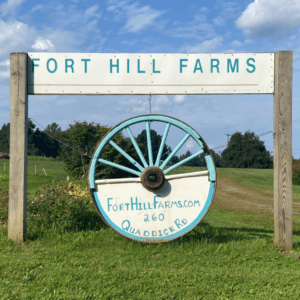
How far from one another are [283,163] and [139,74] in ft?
9.38

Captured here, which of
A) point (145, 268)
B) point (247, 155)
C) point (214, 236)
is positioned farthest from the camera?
point (247, 155)

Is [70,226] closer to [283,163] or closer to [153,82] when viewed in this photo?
[153,82]

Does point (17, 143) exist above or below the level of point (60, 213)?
above

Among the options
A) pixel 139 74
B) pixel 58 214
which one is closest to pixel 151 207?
pixel 58 214

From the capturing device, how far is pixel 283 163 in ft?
17.7

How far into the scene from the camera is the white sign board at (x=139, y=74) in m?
5.47

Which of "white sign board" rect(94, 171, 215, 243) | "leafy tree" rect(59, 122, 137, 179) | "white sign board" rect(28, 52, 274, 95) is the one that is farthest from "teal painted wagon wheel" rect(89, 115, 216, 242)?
"leafy tree" rect(59, 122, 137, 179)

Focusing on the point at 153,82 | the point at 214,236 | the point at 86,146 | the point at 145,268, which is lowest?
the point at 145,268

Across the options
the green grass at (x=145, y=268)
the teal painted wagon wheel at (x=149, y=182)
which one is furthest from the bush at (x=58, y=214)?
the teal painted wagon wheel at (x=149, y=182)

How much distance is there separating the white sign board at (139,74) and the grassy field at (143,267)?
251cm

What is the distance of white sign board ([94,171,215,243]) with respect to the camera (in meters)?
5.05

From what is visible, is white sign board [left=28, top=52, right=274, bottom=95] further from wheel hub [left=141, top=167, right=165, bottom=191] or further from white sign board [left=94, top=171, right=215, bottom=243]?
white sign board [left=94, top=171, right=215, bottom=243]

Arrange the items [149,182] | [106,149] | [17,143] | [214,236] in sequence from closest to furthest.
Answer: [149,182] → [17,143] → [214,236] → [106,149]

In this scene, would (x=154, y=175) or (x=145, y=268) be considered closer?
(x=145, y=268)
